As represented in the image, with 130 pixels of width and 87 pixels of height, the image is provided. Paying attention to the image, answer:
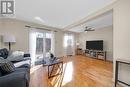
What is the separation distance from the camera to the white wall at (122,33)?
2.21m

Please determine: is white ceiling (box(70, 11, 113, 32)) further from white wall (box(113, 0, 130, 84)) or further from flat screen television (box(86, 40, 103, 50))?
flat screen television (box(86, 40, 103, 50))

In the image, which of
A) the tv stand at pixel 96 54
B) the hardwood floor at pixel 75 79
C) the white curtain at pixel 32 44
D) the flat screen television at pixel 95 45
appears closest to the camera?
the hardwood floor at pixel 75 79

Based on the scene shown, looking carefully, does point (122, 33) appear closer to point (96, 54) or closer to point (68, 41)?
point (96, 54)

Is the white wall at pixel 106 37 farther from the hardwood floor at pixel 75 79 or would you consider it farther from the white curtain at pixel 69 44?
the hardwood floor at pixel 75 79

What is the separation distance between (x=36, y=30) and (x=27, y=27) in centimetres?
56

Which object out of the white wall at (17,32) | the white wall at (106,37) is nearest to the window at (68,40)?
the white wall at (106,37)

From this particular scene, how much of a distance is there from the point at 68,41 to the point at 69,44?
301mm

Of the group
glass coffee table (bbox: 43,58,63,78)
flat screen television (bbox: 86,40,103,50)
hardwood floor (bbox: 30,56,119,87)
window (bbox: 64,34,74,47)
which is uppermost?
window (bbox: 64,34,74,47)

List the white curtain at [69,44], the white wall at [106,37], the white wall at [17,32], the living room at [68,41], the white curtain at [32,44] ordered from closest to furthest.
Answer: the living room at [68,41] → the white wall at [17,32] → the white curtain at [32,44] → the white wall at [106,37] → the white curtain at [69,44]

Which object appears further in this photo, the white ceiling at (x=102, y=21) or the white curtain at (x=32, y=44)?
the white curtain at (x=32, y=44)

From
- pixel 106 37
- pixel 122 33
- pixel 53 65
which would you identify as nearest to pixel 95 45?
pixel 106 37

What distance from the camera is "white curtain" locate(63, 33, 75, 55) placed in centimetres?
775

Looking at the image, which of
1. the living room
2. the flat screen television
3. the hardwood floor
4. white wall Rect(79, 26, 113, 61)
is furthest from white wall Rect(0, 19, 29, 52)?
white wall Rect(79, 26, 113, 61)

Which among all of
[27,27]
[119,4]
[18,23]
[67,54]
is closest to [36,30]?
[27,27]
